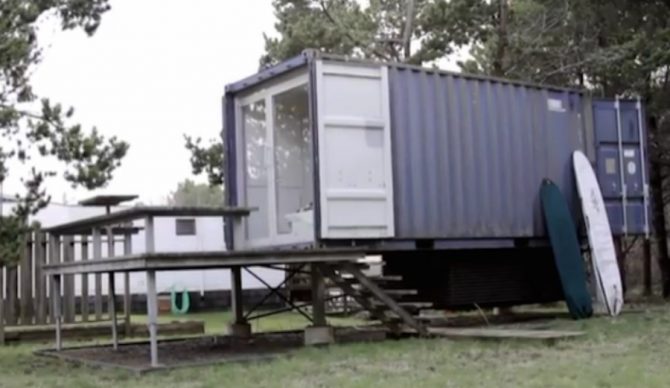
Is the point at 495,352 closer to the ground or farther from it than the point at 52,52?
closer to the ground

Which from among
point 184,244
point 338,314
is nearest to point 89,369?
point 338,314

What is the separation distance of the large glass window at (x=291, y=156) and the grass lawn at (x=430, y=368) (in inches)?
94.0

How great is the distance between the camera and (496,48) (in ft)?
55.0

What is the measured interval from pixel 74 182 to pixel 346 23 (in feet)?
31.9

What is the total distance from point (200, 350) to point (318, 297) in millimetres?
1299

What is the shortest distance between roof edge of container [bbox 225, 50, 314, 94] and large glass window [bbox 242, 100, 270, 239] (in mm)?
251

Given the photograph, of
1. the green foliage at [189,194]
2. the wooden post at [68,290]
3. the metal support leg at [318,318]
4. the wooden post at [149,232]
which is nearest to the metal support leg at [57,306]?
the wooden post at [68,290]

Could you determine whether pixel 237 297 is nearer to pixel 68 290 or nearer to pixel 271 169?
pixel 271 169

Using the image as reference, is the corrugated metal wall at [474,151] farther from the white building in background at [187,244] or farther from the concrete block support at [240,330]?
the white building in background at [187,244]

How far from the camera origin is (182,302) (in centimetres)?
2045

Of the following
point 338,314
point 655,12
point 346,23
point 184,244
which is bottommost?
point 338,314

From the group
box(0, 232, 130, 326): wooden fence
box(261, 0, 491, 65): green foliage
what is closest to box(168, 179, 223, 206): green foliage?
box(261, 0, 491, 65): green foliage

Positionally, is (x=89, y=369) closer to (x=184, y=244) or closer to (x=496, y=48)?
(x=496, y=48)

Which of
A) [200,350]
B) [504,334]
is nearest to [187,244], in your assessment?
[200,350]
